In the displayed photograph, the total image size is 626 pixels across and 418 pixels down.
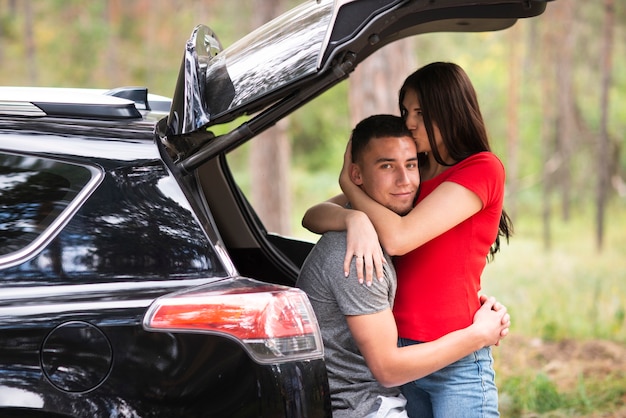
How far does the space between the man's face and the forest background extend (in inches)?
119

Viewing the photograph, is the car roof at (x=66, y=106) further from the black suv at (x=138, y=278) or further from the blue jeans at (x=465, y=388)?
the blue jeans at (x=465, y=388)

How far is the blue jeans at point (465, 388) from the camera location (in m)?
2.91

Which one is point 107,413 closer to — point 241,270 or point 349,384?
point 349,384

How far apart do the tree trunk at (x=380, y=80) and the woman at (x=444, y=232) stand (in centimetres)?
435

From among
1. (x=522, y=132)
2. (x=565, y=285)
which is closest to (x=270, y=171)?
(x=565, y=285)

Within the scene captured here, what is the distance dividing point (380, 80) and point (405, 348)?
5043 millimetres

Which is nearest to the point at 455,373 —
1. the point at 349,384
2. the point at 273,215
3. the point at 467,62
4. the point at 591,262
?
the point at 349,384

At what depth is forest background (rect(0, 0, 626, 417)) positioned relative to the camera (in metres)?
7.14

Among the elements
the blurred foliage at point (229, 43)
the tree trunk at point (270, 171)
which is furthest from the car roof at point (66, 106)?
the blurred foliage at point (229, 43)

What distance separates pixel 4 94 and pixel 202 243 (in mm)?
979

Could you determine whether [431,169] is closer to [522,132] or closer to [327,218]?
[327,218]

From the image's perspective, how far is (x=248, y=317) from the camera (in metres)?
2.27

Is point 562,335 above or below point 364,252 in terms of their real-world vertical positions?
below

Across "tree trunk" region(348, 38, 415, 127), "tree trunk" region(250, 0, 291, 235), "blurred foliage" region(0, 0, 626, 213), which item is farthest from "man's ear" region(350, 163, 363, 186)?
"blurred foliage" region(0, 0, 626, 213)
